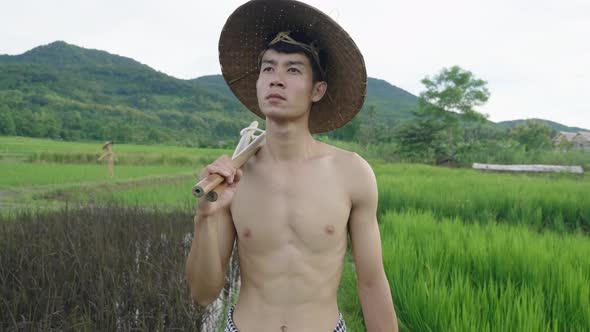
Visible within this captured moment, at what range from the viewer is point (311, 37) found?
129cm

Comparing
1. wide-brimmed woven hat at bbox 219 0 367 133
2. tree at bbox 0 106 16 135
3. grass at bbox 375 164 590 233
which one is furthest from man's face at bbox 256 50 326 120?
tree at bbox 0 106 16 135

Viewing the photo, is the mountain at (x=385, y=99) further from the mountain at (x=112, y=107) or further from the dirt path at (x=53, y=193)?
the dirt path at (x=53, y=193)

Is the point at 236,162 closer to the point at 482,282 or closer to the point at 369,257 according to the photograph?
the point at 369,257

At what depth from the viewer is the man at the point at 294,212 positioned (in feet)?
3.81

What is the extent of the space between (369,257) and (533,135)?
45875 mm

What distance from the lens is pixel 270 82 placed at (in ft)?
3.79

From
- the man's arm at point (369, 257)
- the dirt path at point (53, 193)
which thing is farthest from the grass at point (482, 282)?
the dirt path at point (53, 193)

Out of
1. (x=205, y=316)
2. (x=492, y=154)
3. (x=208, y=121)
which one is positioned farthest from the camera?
(x=208, y=121)

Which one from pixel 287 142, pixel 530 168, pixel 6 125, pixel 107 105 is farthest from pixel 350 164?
pixel 107 105

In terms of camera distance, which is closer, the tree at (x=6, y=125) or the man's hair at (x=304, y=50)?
the man's hair at (x=304, y=50)

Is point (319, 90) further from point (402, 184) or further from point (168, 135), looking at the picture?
point (168, 135)

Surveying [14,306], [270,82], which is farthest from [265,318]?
[14,306]

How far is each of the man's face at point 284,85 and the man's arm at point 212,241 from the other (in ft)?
0.65

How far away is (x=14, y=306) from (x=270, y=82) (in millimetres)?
2128
